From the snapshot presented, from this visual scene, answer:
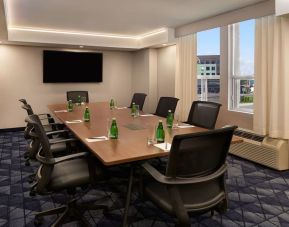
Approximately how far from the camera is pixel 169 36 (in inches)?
229

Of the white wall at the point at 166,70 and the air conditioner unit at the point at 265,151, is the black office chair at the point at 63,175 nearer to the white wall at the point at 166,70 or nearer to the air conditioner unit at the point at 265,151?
the air conditioner unit at the point at 265,151

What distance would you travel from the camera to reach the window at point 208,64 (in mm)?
5262

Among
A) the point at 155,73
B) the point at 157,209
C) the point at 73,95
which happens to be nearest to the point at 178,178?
the point at 157,209

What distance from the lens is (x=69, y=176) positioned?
7.16 feet

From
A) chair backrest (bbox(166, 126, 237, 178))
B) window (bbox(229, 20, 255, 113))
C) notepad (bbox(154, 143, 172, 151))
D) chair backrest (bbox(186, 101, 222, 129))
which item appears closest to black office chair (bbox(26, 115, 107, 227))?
notepad (bbox(154, 143, 172, 151))

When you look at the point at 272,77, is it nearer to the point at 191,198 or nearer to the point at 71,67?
the point at 191,198

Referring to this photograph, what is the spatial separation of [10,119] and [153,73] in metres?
3.76

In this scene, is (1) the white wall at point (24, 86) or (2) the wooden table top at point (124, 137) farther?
(1) the white wall at point (24, 86)

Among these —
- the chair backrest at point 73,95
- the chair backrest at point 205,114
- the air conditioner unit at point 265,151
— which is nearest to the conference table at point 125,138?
the chair backrest at point 205,114

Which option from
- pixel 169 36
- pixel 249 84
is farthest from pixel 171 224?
pixel 169 36

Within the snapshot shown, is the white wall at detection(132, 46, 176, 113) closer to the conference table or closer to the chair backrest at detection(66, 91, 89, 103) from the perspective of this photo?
the chair backrest at detection(66, 91, 89, 103)

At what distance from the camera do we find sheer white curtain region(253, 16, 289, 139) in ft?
11.9

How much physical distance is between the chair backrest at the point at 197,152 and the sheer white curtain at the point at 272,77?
2.37 m

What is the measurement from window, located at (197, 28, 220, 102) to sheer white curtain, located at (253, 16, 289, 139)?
1289 mm
